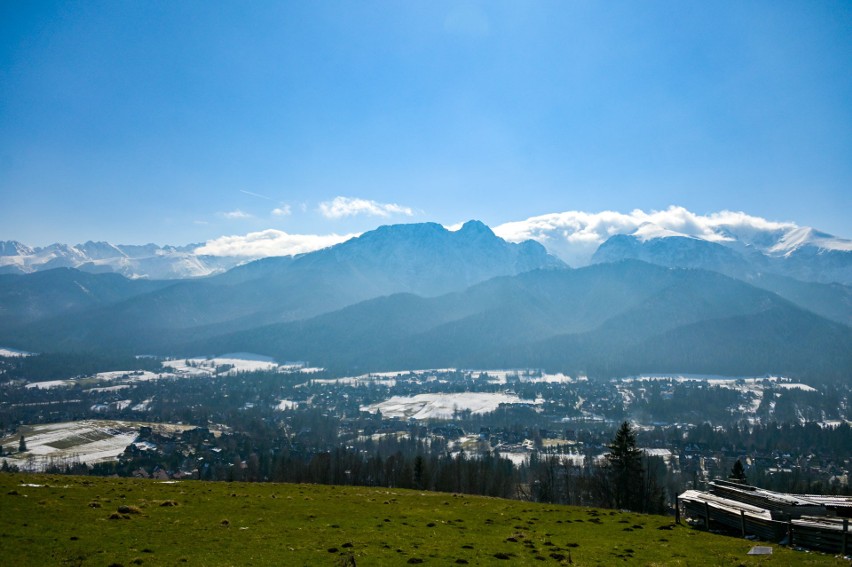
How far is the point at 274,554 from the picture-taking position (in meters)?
23.1

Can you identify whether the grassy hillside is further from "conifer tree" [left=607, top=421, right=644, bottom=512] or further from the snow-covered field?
the snow-covered field

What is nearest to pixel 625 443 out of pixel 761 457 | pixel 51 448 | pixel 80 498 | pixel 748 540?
pixel 748 540

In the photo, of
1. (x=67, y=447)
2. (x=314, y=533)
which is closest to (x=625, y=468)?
(x=314, y=533)

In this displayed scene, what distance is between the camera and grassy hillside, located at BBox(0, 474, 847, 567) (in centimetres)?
2281

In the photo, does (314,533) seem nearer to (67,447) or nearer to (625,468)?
(625,468)

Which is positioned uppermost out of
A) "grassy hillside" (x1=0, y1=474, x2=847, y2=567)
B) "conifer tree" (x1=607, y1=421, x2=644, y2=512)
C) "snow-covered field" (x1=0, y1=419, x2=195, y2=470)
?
"grassy hillside" (x1=0, y1=474, x2=847, y2=567)

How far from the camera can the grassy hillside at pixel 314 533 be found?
22.8 metres

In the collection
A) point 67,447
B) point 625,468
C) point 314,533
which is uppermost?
point 314,533

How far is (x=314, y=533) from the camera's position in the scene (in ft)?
92.6

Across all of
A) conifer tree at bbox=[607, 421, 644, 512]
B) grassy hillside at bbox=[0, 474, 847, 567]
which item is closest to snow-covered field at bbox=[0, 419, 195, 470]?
grassy hillside at bbox=[0, 474, 847, 567]

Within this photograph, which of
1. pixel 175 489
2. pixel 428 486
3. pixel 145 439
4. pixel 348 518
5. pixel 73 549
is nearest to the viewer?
pixel 73 549

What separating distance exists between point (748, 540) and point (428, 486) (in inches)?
3089

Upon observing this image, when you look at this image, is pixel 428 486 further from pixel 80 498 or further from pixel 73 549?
pixel 73 549

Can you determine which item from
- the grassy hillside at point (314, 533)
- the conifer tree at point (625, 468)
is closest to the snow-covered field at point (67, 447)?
the grassy hillside at point (314, 533)
